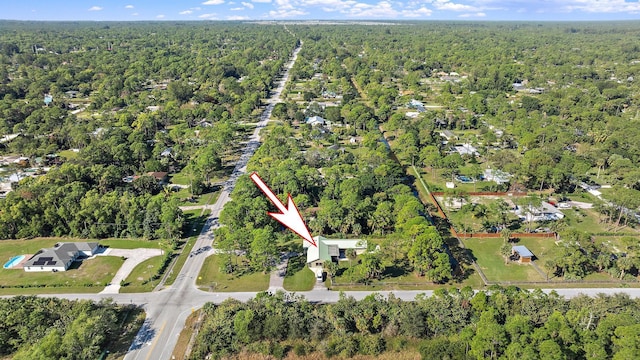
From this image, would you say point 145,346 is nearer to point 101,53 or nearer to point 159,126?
point 159,126

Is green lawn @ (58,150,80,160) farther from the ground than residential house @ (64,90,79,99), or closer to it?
closer to it

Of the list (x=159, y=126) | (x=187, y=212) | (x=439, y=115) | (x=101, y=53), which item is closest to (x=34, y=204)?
(x=187, y=212)

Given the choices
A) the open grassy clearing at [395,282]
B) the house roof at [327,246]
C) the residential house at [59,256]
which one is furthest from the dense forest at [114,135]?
the open grassy clearing at [395,282]

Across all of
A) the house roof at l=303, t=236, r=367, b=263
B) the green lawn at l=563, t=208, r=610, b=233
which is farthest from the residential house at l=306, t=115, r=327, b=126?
the green lawn at l=563, t=208, r=610, b=233

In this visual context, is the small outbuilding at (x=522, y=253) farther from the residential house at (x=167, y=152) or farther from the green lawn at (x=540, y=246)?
the residential house at (x=167, y=152)

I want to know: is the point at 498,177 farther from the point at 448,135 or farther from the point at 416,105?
the point at 416,105

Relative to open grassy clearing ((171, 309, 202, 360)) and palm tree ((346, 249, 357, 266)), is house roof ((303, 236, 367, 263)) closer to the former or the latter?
palm tree ((346, 249, 357, 266))
